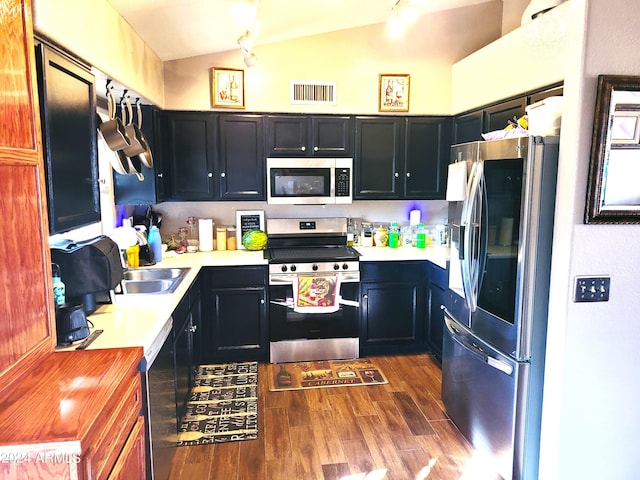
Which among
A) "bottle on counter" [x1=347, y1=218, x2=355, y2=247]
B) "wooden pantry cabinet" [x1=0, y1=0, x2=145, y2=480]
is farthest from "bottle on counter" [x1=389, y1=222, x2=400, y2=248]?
"wooden pantry cabinet" [x1=0, y1=0, x2=145, y2=480]

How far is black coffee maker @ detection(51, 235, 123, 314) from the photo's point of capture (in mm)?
2033

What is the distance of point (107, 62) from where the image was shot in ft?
7.58

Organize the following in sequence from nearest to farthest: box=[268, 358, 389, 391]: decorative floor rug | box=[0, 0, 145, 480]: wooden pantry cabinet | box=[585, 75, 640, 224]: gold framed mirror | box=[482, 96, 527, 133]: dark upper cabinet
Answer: box=[0, 0, 145, 480]: wooden pantry cabinet, box=[585, 75, 640, 224]: gold framed mirror, box=[482, 96, 527, 133]: dark upper cabinet, box=[268, 358, 389, 391]: decorative floor rug

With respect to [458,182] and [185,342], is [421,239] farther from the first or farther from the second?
[185,342]

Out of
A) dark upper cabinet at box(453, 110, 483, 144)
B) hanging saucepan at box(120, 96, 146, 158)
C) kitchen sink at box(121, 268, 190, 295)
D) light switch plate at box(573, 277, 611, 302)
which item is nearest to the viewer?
light switch plate at box(573, 277, 611, 302)

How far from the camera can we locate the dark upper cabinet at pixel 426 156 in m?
4.04

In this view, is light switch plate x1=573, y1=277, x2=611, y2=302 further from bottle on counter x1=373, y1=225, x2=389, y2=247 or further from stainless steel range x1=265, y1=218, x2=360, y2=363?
bottle on counter x1=373, y1=225, x2=389, y2=247

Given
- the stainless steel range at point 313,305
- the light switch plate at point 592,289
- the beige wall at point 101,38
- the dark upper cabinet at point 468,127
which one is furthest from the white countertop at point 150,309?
the light switch plate at point 592,289

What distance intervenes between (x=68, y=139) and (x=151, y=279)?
1591 mm

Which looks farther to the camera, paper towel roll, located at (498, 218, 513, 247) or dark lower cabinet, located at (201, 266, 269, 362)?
dark lower cabinet, located at (201, 266, 269, 362)

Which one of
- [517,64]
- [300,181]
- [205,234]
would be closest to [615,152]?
[517,64]

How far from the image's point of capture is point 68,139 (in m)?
1.83

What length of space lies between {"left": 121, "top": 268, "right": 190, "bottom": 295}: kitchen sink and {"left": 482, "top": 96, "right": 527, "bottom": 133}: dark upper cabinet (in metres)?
2.44

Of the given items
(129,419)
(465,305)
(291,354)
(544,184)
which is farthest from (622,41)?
(291,354)
